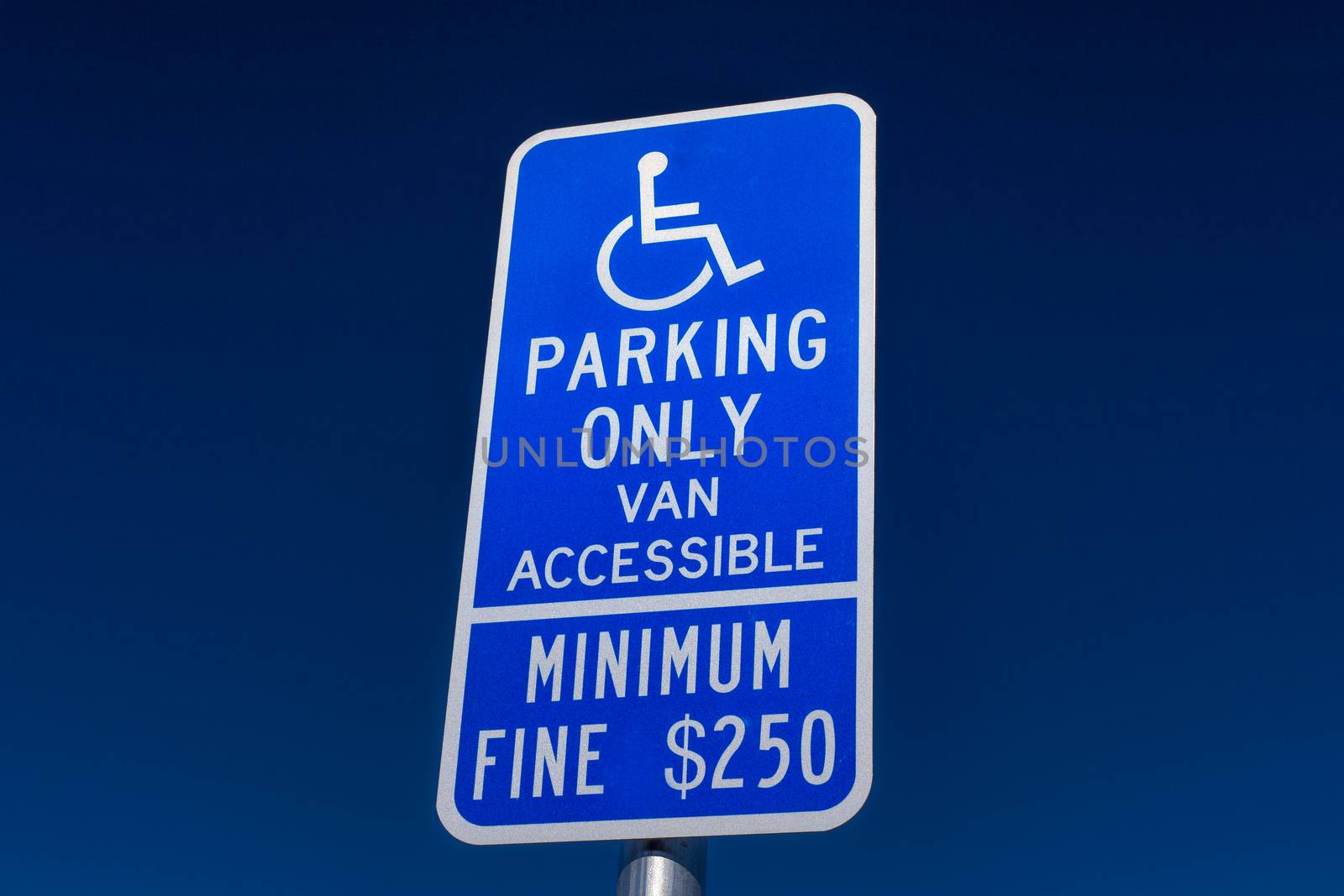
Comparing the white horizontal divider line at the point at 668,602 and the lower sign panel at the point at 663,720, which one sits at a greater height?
the white horizontal divider line at the point at 668,602

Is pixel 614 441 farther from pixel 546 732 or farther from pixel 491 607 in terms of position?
pixel 546 732

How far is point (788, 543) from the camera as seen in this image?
1662mm

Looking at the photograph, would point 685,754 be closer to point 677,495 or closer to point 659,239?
point 677,495

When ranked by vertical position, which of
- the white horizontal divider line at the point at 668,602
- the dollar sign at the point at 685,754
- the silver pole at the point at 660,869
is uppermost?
the white horizontal divider line at the point at 668,602

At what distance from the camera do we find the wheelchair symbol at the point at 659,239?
196 centimetres

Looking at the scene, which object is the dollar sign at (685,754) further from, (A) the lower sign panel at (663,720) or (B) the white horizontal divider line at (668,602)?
(B) the white horizontal divider line at (668,602)

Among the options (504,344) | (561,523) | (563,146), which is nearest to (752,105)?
(563,146)

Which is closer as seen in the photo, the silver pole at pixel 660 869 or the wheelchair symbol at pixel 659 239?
the silver pole at pixel 660 869

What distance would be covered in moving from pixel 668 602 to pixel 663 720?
0.16 metres

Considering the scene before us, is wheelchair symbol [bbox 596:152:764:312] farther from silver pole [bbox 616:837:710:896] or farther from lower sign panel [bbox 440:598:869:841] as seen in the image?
silver pole [bbox 616:837:710:896]

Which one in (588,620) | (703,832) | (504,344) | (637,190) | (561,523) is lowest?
(703,832)

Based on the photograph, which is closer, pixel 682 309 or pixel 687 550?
pixel 687 550

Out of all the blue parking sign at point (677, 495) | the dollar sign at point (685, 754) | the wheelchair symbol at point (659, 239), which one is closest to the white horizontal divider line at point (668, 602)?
the blue parking sign at point (677, 495)

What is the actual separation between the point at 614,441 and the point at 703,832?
57 cm
